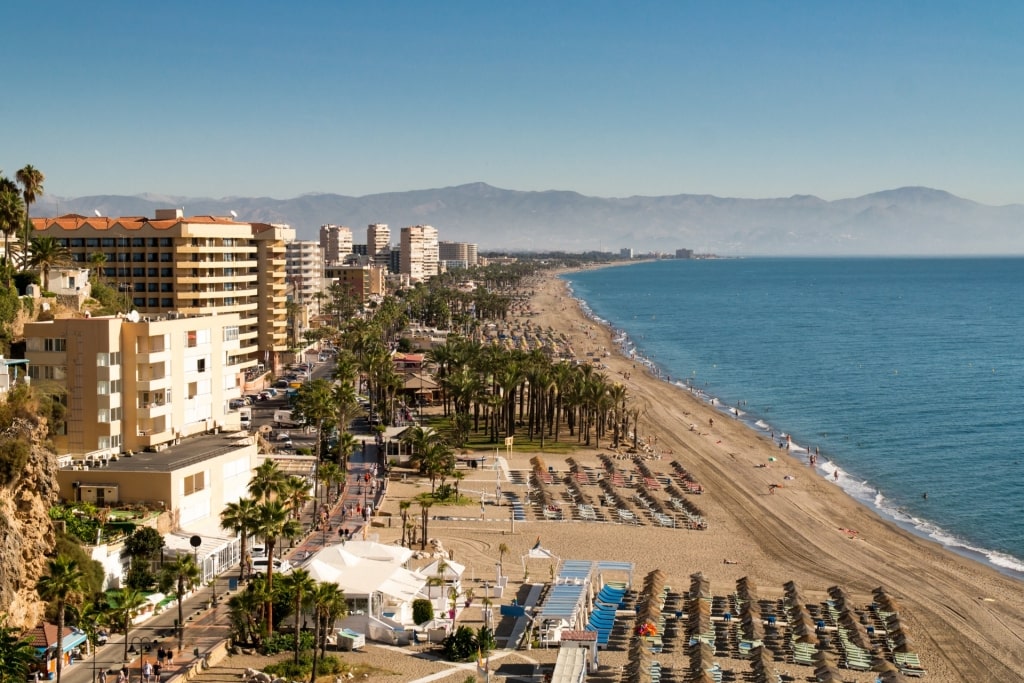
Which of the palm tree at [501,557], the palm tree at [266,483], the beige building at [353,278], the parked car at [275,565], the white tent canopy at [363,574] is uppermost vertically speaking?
the beige building at [353,278]

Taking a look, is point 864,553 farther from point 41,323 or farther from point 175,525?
point 41,323

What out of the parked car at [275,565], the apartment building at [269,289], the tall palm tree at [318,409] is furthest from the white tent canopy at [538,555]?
the apartment building at [269,289]

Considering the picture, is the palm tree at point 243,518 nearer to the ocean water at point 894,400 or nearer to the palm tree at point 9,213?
the palm tree at point 9,213

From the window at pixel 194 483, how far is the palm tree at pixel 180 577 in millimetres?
4929

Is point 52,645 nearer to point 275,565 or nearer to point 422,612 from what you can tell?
point 275,565

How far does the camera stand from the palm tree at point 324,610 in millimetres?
28812

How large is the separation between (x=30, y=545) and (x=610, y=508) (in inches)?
1163

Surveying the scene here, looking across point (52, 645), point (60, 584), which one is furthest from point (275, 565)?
point (60, 584)

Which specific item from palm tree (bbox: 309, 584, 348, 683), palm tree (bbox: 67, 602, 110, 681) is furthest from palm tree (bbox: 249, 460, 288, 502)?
palm tree (bbox: 67, 602, 110, 681)

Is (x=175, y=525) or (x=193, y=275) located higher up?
(x=193, y=275)

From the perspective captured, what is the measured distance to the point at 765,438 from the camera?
78.4m

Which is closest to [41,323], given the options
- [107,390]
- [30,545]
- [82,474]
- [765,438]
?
[107,390]

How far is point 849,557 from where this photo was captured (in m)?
A: 46.8

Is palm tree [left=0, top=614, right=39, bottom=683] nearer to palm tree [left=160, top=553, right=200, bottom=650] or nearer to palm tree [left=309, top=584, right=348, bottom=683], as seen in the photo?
palm tree [left=160, top=553, right=200, bottom=650]
